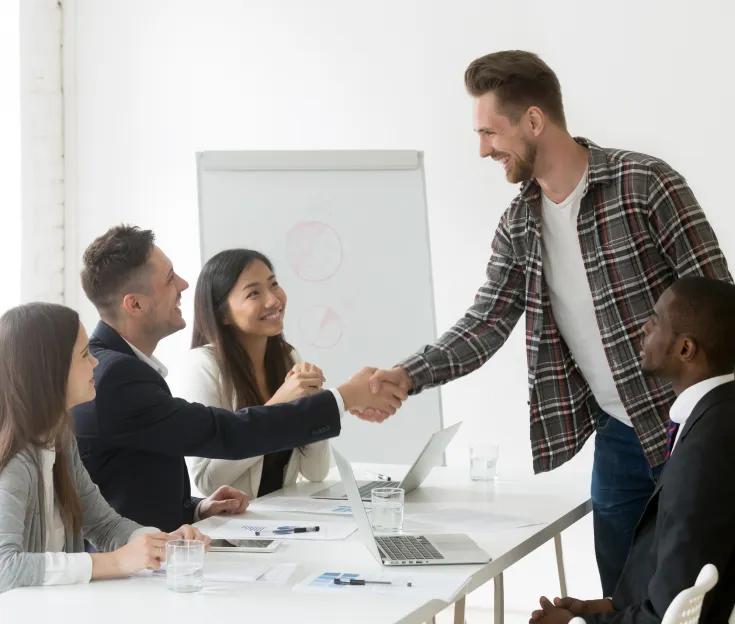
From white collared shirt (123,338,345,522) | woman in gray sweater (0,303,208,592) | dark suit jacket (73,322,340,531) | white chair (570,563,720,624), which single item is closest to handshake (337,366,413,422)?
white collared shirt (123,338,345,522)

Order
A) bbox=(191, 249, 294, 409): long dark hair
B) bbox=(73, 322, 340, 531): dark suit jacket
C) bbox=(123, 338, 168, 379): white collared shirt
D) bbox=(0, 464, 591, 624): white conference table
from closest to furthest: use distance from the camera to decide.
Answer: bbox=(0, 464, 591, 624): white conference table → bbox=(73, 322, 340, 531): dark suit jacket → bbox=(123, 338, 168, 379): white collared shirt → bbox=(191, 249, 294, 409): long dark hair

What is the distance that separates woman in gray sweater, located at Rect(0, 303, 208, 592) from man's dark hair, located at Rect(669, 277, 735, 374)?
3.15 ft

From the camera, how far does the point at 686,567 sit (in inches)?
62.4

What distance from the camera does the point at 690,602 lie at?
1407mm

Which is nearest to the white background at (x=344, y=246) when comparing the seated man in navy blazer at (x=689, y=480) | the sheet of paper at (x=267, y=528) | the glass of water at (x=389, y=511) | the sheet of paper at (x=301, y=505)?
the sheet of paper at (x=301, y=505)

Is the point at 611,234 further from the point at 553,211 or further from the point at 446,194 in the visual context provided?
the point at 446,194

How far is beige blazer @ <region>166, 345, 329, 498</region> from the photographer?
267cm

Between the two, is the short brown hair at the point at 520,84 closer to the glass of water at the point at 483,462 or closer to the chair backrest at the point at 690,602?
the glass of water at the point at 483,462

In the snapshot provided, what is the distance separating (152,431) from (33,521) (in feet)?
1.37

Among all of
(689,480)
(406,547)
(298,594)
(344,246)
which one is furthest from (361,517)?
(344,246)

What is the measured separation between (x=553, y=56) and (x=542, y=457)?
1.91 meters

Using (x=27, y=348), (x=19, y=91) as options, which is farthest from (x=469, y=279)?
(x=27, y=348)

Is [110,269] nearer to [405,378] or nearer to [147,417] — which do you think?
[147,417]

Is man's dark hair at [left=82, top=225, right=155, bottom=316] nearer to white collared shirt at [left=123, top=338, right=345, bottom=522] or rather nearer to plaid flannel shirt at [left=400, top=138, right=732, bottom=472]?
white collared shirt at [left=123, top=338, right=345, bottom=522]
